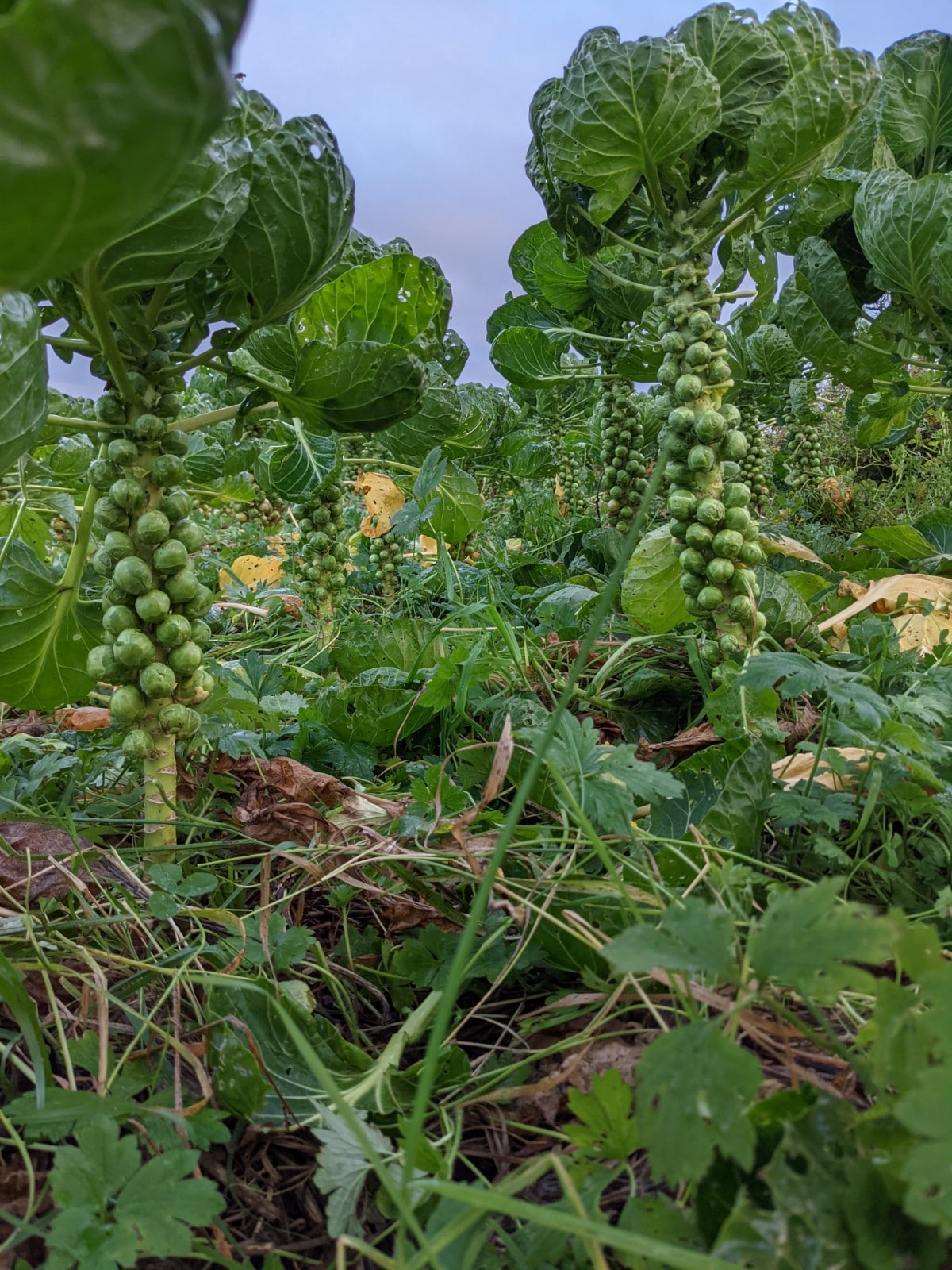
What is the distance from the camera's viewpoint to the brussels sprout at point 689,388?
4.75 feet

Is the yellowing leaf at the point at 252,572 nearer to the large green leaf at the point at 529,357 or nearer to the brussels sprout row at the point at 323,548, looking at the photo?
the brussels sprout row at the point at 323,548

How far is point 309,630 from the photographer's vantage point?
8.34 ft

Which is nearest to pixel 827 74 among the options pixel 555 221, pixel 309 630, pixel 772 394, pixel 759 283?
pixel 555 221

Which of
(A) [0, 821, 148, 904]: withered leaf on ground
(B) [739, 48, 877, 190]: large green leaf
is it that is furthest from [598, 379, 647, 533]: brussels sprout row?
(A) [0, 821, 148, 904]: withered leaf on ground

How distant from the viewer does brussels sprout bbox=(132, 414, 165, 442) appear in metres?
0.99

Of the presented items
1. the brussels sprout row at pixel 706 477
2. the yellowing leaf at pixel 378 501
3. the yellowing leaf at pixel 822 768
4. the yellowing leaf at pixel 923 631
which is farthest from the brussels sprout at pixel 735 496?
the yellowing leaf at pixel 378 501

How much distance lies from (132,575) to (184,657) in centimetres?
12

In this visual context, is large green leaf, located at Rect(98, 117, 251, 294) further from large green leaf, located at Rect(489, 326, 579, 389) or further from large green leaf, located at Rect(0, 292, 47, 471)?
large green leaf, located at Rect(489, 326, 579, 389)

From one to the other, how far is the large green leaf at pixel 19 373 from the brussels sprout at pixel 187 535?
0.24m

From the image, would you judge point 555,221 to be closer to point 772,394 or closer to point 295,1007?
point 295,1007

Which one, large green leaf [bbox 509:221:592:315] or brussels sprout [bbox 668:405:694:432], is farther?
large green leaf [bbox 509:221:592:315]

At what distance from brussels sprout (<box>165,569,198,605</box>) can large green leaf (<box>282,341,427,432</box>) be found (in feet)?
0.97

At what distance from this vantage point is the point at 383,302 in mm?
1327

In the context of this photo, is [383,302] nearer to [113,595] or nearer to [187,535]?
[187,535]
